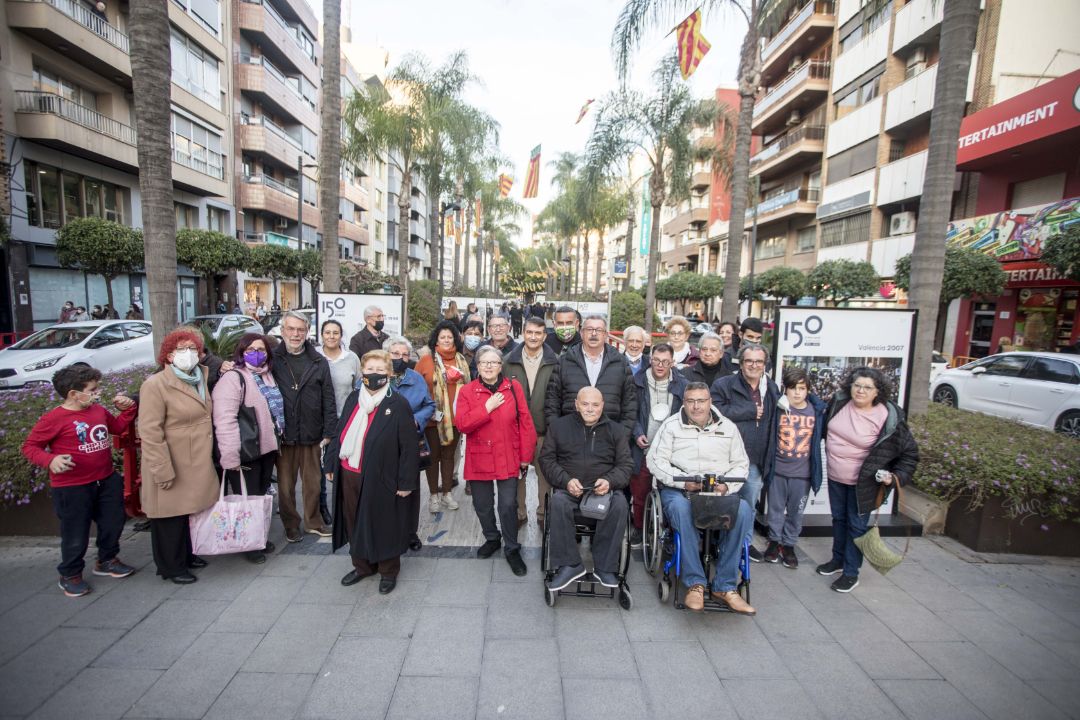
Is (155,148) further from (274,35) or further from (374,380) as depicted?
(274,35)

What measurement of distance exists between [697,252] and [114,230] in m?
44.4

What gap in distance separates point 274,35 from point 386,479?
34632 mm

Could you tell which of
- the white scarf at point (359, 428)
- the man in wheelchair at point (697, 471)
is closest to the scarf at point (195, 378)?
the white scarf at point (359, 428)

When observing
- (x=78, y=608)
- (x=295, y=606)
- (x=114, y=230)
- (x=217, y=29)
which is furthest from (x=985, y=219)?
(x=217, y=29)

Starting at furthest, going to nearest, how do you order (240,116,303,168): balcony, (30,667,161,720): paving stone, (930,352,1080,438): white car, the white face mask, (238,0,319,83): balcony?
(240,116,303,168): balcony, (238,0,319,83): balcony, (930,352,1080,438): white car, the white face mask, (30,667,161,720): paving stone

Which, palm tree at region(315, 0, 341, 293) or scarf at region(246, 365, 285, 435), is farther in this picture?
palm tree at region(315, 0, 341, 293)

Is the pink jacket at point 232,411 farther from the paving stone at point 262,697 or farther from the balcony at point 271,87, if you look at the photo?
the balcony at point 271,87

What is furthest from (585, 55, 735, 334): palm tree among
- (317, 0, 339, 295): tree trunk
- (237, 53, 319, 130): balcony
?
(237, 53, 319, 130): balcony

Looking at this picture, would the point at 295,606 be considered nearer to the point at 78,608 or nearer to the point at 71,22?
the point at 78,608

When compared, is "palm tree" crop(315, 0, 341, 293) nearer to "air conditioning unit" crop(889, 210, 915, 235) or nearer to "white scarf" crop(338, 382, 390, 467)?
"white scarf" crop(338, 382, 390, 467)

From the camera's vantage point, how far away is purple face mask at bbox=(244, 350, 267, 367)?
173 inches

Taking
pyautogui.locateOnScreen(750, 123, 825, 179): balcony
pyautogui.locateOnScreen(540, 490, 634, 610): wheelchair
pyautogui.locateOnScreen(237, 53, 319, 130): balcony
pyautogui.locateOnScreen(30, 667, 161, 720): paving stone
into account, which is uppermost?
pyautogui.locateOnScreen(237, 53, 319, 130): balcony

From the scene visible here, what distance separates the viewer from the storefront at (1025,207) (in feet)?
49.7

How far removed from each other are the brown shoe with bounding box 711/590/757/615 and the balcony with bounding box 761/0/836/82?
30.4m
